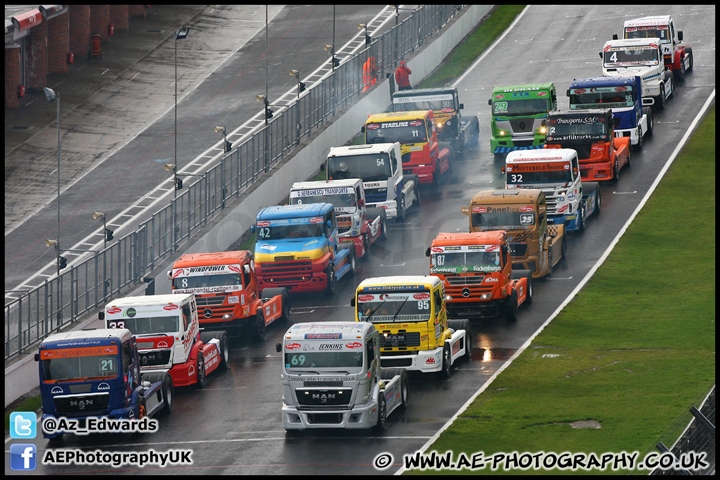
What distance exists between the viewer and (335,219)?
4125 centimetres

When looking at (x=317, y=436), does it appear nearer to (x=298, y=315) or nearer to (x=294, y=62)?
(x=298, y=315)

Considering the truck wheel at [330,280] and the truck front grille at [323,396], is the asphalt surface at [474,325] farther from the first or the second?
the truck front grille at [323,396]

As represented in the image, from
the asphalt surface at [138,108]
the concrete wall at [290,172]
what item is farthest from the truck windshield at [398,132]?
the asphalt surface at [138,108]

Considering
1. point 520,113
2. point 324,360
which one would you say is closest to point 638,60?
point 520,113

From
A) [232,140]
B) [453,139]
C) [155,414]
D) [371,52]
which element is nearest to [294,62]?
[371,52]

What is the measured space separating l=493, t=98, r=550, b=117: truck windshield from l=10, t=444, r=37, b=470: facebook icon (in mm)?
27879

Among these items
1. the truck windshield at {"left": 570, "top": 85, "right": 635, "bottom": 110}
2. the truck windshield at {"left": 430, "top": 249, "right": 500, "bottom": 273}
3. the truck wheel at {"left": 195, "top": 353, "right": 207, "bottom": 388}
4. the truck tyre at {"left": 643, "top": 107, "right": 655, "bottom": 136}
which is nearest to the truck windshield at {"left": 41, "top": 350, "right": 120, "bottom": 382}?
the truck wheel at {"left": 195, "top": 353, "right": 207, "bottom": 388}

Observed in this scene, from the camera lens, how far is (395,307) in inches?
1230

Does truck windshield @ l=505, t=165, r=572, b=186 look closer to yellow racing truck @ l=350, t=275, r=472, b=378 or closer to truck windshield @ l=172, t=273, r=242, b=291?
truck windshield @ l=172, t=273, r=242, b=291

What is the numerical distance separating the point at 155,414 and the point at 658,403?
12.3 meters

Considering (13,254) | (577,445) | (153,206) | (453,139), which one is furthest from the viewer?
(453,139)

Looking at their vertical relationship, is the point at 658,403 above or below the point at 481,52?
below

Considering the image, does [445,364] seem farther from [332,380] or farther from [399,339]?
[332,380]

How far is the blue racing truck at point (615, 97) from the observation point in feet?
165
